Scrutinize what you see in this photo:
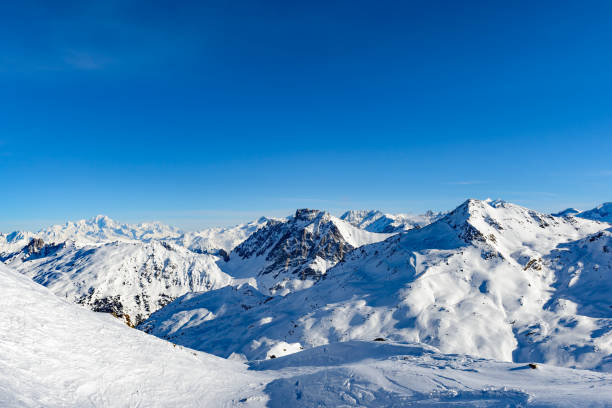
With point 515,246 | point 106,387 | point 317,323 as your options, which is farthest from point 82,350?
point 515,246

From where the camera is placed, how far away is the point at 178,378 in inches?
651

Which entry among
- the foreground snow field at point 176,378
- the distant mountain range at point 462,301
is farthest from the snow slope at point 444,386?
the distant mountain range at point 462,301

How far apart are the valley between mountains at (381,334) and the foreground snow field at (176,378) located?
0.08 m

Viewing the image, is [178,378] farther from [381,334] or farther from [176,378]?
[381,334]

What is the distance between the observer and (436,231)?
282 feet

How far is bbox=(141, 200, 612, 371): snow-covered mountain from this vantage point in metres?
51.4

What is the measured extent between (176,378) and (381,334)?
4652 centimetres

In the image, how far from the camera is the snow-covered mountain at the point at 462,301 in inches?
2024

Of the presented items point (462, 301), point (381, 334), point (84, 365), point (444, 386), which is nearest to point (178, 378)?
point (84, 365)

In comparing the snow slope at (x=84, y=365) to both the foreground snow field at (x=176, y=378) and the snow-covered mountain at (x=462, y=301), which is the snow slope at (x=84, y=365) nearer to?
the foreground snow field at (x=176, y=378)

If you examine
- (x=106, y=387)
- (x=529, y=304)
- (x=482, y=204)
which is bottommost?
(x=529, y=304)

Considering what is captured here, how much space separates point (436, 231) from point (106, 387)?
85.3 metres

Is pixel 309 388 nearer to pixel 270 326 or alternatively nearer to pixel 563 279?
pixel 270 326

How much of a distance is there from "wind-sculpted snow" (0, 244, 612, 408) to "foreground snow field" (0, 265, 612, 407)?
0.04 meters
